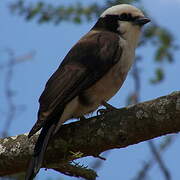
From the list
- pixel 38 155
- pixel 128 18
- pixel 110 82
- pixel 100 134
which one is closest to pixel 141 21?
pixel 128 18

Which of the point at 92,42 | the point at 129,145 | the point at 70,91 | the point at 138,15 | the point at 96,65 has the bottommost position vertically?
the point at 129,145

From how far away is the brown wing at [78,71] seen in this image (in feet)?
12.0

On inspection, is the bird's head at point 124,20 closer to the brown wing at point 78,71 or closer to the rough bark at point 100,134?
the brown wing at point 78,71

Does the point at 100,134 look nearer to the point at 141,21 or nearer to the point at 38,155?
the point at 38,155

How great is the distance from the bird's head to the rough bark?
1229 mm

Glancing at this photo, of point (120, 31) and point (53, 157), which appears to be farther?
point (120, 31)

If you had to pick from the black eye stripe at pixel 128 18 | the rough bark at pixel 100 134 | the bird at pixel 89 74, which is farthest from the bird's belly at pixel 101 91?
the black eye stripe at pixel 128 18

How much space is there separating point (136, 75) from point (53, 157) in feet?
6.36

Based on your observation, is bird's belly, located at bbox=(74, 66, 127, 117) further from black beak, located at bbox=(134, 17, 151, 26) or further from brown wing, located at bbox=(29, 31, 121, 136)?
black beak, located at bbox=(134, 17, 151, 26)

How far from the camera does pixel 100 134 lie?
10.6 feet

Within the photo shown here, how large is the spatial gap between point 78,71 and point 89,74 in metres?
0.08

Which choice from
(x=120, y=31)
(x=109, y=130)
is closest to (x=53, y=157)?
(x=109, y=130)

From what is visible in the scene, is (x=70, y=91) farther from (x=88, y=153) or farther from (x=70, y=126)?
(x=88, y=153)

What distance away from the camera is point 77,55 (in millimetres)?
4168
